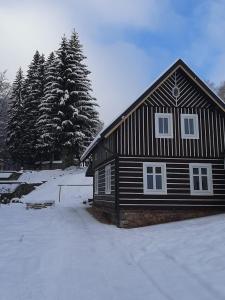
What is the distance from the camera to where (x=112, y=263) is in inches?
397

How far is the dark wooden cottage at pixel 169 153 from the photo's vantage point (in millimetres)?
18594

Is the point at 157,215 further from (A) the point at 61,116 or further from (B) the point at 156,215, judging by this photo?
(A) the point at 61,116

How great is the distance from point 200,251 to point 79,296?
15.1 feet

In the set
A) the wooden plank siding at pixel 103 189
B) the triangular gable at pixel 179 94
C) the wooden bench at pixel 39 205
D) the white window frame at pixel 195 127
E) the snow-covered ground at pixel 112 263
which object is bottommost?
the snow-covered ground at pixel 112 263

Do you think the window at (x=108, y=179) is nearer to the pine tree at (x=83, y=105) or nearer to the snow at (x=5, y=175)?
Answer: the pine tree at (x=83, y=105)

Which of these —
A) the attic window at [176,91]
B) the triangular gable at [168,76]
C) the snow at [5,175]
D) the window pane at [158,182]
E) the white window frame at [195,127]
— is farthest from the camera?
the snow at [5,175]

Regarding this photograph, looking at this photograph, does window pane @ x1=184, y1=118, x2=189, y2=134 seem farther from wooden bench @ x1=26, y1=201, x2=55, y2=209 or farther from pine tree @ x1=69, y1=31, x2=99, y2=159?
pine tree @ x1=69, y1=31, x2=99, y2=159

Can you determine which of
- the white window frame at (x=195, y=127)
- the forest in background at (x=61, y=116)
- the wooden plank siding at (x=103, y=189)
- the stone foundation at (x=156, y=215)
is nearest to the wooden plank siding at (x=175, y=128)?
the white window frame at (x=195, y=127)

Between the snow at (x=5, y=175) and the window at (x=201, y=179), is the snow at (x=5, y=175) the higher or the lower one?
the higher one

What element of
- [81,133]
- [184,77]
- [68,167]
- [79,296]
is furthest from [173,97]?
[68,167]

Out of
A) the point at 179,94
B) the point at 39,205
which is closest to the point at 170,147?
the point at 179,94

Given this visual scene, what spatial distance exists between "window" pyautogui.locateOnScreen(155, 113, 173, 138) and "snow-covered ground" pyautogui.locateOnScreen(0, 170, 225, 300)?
16.0 ft

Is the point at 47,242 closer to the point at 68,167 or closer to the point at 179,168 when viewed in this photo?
the point at 179,168

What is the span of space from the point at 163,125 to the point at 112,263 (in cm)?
1068
